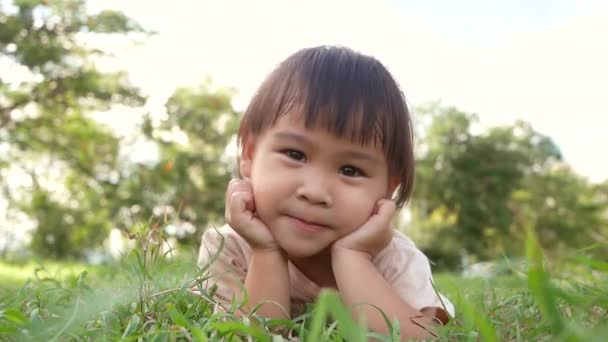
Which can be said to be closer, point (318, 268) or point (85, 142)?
point (318, 268)

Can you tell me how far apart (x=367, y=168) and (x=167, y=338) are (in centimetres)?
86

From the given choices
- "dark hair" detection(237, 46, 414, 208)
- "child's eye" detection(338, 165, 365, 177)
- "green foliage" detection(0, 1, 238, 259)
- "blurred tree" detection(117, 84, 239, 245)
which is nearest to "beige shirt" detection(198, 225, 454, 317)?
"dark hair" detection(237, 46, 414, 208)

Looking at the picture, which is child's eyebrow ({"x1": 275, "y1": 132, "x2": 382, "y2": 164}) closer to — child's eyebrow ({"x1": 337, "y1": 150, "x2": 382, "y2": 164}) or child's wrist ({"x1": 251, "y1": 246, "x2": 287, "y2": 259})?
child's eyebrow ({"x1": 337, "y1": 150, "x2": 382, "y2": 164})

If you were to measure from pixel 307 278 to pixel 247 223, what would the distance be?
1.31ft

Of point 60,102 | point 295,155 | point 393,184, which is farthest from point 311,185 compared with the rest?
point 60,102

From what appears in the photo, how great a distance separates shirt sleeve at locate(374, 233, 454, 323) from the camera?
6.02 ft

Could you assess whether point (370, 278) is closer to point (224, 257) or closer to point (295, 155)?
point (295, 155)

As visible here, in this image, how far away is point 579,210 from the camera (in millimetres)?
28219

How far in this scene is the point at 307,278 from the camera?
2.06 m

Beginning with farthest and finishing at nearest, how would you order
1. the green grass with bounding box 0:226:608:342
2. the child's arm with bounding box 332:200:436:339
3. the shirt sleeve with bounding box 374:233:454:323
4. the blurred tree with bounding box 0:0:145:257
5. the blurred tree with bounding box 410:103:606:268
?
the blurred tree with bounding box 410:103:606:268 < the blurred tree with bounding box 0:0:145:257 < the shirt sleeve with bounding box 374:233:454:323 < the child's arm with bounding box 332:200:436:339 < the green grass with bounding box 0:226:608:342

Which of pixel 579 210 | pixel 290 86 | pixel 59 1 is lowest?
pixel 579 210

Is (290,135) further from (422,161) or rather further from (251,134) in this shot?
(422,161)

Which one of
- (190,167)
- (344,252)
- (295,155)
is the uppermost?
(295,155)

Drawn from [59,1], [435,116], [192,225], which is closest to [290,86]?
[59,1]
